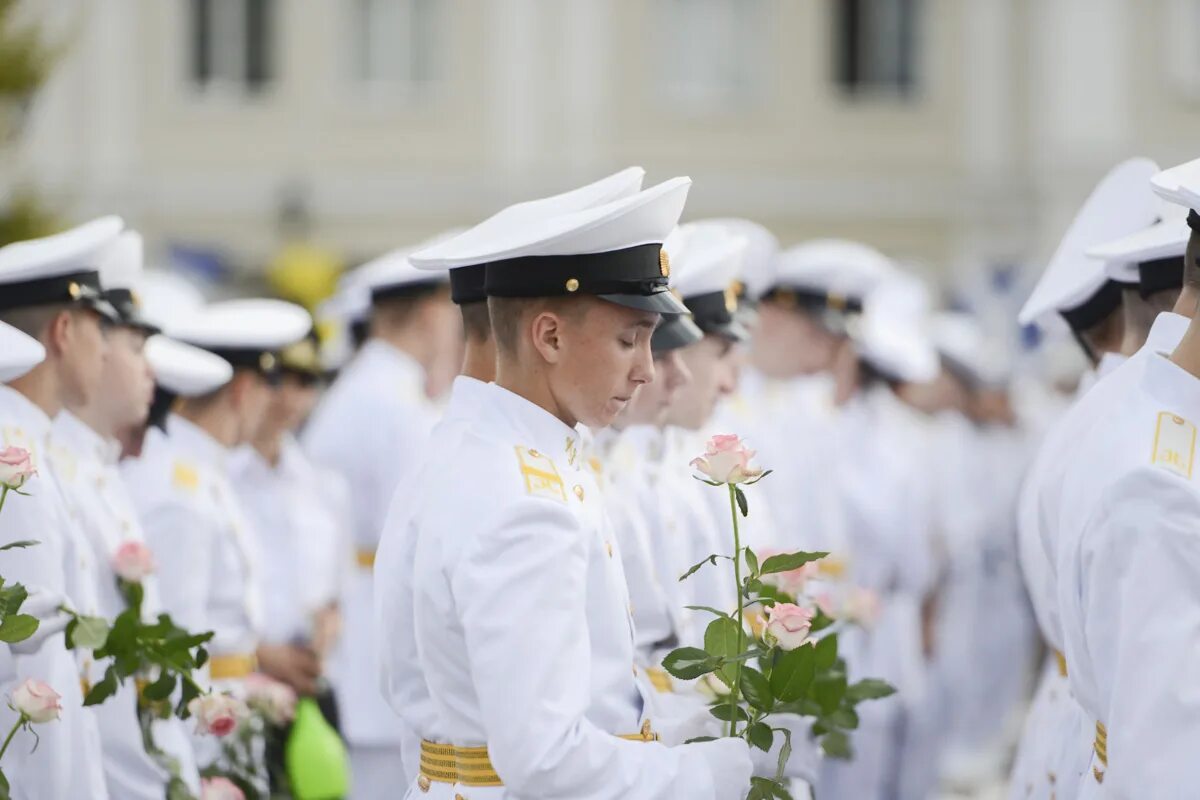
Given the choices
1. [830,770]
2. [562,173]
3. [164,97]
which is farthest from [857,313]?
[164,97]

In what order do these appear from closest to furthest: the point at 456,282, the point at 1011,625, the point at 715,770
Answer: the point at 715,770 → the point at 456,282 → the point at 1011,625

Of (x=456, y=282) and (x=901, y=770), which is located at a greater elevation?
(x=456, y=282)

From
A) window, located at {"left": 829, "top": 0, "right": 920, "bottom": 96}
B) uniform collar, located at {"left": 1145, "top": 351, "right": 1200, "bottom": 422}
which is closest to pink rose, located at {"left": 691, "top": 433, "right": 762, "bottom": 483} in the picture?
uniform collar, located at {"left": 1145, "top": 351, "right": 1200, "bottom": 422}

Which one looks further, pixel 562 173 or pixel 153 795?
pixel 562 173

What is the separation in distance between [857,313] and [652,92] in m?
18.3

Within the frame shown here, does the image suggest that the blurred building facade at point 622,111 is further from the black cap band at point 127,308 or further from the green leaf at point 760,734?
the green leaf at point 760,734

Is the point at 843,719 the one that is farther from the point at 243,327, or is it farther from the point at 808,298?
the point at 808,298

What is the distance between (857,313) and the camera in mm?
8820

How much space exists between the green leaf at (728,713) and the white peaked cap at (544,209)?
3.06 feet

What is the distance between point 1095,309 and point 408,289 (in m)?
3.49

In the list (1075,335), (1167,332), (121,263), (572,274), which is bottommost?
(1075,335)

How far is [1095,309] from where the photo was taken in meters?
5.34

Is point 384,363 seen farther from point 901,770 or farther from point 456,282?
point 456,282

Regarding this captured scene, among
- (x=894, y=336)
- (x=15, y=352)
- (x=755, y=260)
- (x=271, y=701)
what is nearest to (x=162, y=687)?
(x=15, y=352)
